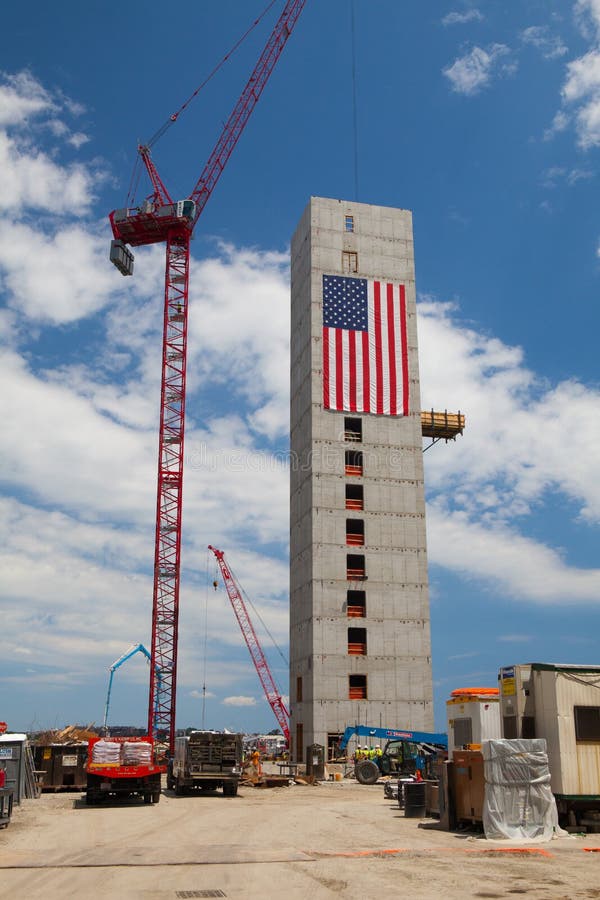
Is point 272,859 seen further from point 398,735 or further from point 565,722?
point 398,735

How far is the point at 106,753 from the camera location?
1224 inches

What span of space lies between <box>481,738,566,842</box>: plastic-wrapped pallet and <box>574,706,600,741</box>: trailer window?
5.80 feet

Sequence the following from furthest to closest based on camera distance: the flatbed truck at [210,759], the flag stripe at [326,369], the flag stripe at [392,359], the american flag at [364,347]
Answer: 1. the flag stripe at [392,359]
2. the american flag at [364,347]
3. the flag stripe at [326,369]
4. the flatbed truck at [210,759]

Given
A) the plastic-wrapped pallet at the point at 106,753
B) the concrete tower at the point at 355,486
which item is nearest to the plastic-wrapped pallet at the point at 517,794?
the plastic-wrapped pallet at the point at 106,753

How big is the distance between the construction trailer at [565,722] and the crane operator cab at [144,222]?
6910cm

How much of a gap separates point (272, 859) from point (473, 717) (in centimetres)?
2266

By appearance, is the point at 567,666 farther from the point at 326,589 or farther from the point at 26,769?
the point at 326,589

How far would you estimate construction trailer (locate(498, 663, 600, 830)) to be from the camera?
22.7 meters

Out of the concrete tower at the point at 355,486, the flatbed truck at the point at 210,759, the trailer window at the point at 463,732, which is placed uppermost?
the concrete tower at the point at 355,486

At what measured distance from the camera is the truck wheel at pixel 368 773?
47.1 m

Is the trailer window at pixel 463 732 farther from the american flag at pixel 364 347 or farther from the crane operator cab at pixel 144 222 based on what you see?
the crane operator cab at pixel 144 222

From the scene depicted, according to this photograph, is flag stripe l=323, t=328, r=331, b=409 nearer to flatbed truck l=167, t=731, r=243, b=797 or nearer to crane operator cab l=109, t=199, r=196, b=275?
crane operator cab l=109, t=199, r=196, b=275

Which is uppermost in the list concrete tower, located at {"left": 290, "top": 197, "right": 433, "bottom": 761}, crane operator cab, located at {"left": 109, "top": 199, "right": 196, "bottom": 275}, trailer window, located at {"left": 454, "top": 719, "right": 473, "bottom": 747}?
crane operator cab, located at {"left": 109, "top": 199, "right": 196, "bottom": 275}

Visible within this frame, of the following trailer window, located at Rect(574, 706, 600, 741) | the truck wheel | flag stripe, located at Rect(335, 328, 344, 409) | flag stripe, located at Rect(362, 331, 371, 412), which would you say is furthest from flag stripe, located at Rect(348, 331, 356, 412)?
trailer window, located at Rect(574, 706, 600, 741)
